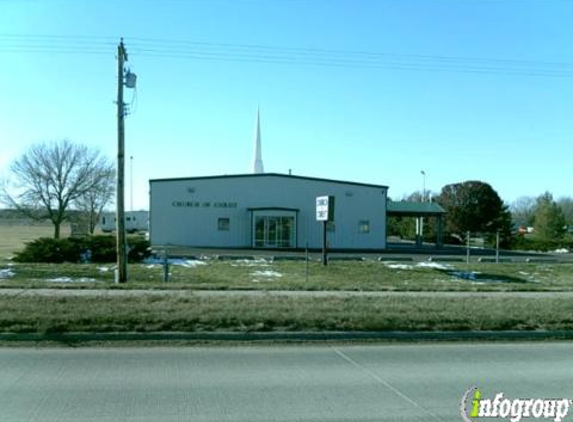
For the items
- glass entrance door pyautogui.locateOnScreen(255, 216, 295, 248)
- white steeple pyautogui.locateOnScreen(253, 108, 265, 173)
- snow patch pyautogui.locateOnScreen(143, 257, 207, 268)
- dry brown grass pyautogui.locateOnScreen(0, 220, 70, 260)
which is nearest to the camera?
snow patch pyautogui.locateOnScreen(143, 257, 207, 268)

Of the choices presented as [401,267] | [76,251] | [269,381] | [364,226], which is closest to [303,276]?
[401,267]

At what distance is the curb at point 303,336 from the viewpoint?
8711 mm

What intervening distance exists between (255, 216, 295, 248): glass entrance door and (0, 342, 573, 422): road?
34772 mm

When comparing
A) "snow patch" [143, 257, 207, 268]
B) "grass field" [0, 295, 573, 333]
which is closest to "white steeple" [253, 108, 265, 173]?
"snow patch" [143, 257, 207, 268]

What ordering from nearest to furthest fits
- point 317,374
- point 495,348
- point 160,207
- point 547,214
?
point 317,374
point 495,348
point 160,207
point 547,214

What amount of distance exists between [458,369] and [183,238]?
120 feet

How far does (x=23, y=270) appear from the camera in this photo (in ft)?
64.2

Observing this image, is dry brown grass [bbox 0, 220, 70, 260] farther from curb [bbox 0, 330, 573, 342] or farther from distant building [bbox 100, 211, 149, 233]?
curb [bbox 0, 330, 573, 342]

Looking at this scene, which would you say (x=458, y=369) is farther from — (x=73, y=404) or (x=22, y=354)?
(x=22, y=354)

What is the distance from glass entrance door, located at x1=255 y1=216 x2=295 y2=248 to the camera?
143 feet

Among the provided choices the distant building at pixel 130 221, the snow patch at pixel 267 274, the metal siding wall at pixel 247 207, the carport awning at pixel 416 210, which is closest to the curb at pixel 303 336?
the snow patch at pixel 267 274

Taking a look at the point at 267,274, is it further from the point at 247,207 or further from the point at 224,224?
the point at 247,207

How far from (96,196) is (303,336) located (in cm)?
5166

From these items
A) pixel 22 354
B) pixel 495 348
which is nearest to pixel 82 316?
pixel 22 354
